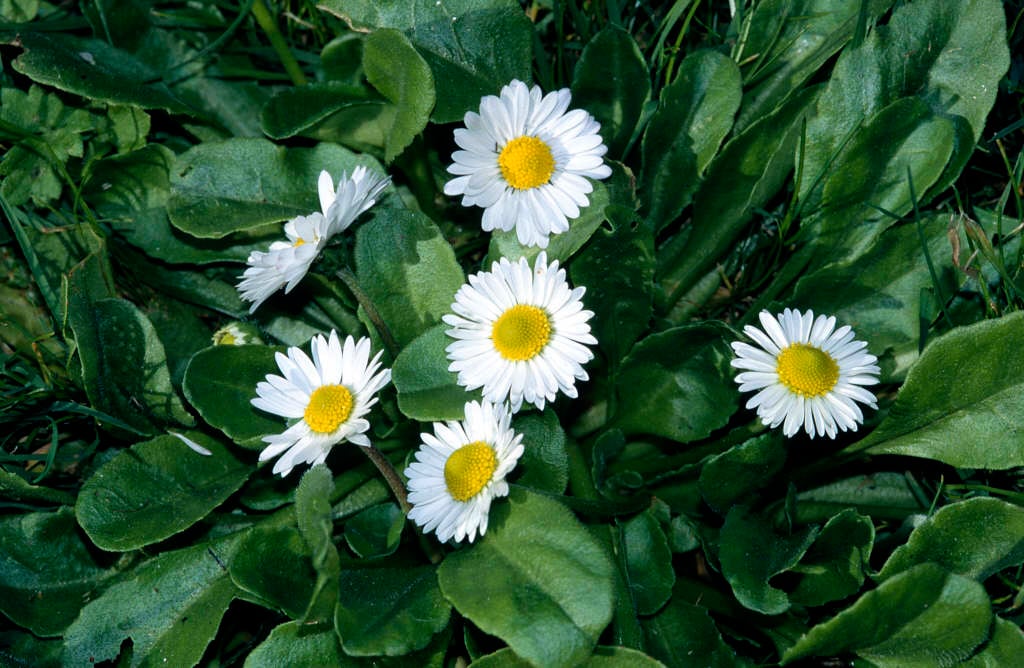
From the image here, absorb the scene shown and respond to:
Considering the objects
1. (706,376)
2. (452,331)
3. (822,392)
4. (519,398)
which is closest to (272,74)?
(452,331)

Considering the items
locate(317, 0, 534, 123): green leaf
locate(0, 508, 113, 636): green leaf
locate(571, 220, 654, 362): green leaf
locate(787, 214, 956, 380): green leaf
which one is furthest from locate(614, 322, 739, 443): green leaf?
locate(0, 508, 113, 636): green leaf

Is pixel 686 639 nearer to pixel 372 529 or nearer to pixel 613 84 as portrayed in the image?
pixel 372 529

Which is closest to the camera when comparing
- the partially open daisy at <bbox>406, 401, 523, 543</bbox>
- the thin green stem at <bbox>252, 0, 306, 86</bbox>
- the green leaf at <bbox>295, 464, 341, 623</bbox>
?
the green leaf at <bbox>295, 464, 341, 623</bbox>

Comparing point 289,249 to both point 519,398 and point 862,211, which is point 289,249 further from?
point 862,211

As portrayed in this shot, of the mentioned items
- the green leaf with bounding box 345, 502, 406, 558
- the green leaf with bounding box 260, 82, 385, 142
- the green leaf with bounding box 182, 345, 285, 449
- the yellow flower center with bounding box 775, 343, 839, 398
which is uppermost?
the yellow flower center with bounding box 775, 343, 839, 398

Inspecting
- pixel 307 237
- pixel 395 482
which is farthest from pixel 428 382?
pixel 307 237

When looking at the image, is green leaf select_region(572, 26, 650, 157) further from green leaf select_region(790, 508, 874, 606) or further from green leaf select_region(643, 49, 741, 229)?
green leaf select_region(790, 508, 874, 606)

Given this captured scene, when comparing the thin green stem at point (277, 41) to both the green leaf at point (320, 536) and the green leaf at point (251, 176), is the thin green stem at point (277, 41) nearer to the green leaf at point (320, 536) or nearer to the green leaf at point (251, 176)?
the green leaf at point (251, 176)
